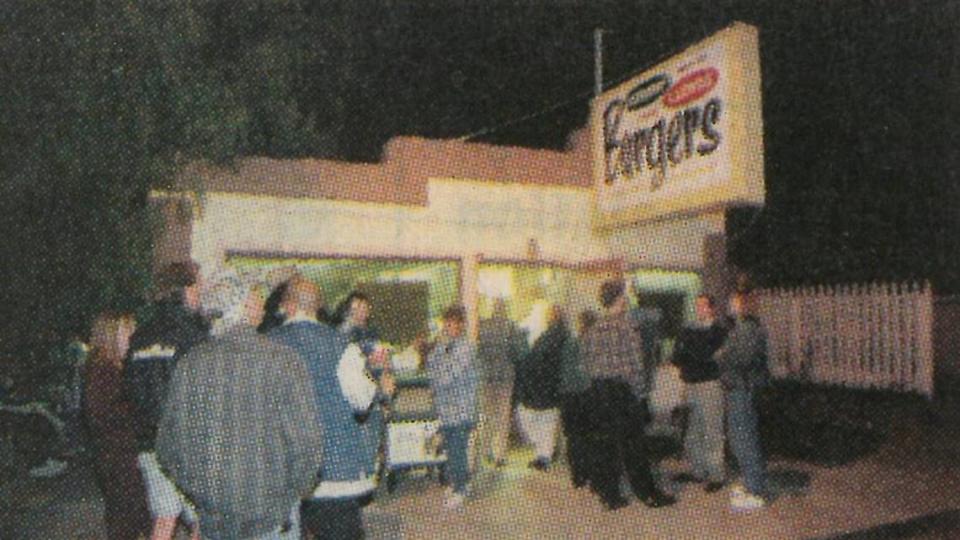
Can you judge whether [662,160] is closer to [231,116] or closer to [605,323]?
[605,323]

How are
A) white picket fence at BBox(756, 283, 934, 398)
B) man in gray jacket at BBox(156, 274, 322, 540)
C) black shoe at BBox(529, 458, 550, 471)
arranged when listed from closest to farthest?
man in gray jacket at BBox(156, 274, 322, 540), black shoe at BBox(529, 458, 550, 471), white picket fence at BBox(756, 283, 934, 398)

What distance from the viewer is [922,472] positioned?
7973mm

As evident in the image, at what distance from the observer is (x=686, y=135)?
833 cm

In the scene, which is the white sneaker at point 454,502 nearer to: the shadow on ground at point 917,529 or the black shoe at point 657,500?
the black shoe at point 657,500

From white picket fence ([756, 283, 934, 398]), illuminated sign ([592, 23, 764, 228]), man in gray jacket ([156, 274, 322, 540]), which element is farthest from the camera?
white picket fence ([756, 283, 934, 398])

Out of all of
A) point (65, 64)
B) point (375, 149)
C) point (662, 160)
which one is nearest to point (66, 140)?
point (65, 64)

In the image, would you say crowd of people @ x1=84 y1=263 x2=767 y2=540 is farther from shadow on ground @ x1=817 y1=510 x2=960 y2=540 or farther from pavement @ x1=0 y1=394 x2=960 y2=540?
shadow on ground @ x1=817 y1=510 x2=960 y2=540

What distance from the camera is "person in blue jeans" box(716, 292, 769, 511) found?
22.1 ft

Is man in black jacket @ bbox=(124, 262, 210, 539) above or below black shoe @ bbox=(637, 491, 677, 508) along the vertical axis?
above

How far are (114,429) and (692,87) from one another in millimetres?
5963

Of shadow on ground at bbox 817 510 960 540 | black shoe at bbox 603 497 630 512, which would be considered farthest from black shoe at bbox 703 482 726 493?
shadow on ground at bbox 817 510 960 540

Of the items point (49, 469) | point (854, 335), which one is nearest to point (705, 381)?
point (49, 469)

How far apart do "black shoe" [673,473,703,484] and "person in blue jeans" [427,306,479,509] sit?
6.82ft

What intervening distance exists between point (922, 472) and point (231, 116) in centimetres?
748
